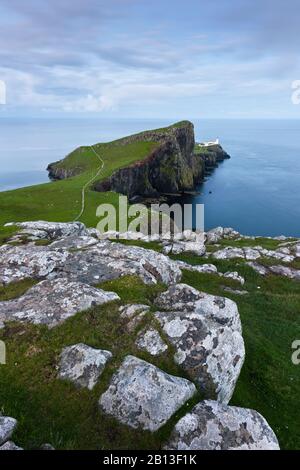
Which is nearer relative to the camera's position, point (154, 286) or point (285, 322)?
point (154, 286)

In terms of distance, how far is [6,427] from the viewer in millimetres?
14086

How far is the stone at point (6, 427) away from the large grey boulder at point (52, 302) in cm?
594

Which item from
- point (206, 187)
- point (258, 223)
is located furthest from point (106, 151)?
point (258, 223)

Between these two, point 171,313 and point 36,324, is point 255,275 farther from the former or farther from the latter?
point 36,324

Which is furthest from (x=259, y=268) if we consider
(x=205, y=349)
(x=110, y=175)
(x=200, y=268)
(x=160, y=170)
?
(x=160, y=170)

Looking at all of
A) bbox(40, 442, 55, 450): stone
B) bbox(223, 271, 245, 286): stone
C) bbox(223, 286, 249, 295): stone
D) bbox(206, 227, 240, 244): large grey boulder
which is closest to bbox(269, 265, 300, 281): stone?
bbox(223, 271, 245, 286): stone

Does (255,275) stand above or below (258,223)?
above

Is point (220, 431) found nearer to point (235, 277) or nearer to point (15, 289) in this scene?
point (15, 289)

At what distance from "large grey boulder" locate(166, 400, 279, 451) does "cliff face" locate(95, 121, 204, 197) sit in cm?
10102

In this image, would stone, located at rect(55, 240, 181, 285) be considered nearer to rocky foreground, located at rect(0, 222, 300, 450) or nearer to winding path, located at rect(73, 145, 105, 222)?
rocky foreground, located at rect(0, 222, 300, 450)

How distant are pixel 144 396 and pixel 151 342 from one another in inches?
124

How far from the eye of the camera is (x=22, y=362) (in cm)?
1802

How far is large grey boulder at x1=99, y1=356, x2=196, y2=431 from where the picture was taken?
1535 centimetres

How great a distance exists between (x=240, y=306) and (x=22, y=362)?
20.3m
